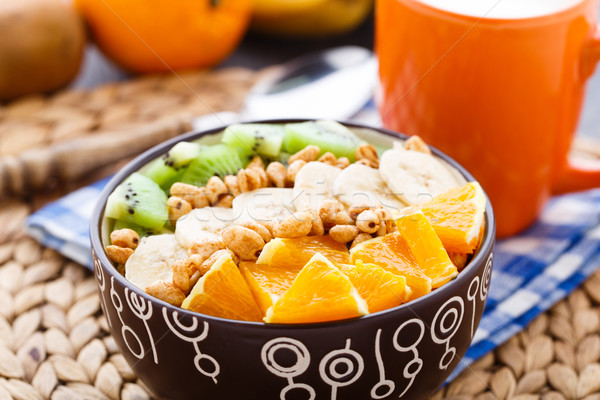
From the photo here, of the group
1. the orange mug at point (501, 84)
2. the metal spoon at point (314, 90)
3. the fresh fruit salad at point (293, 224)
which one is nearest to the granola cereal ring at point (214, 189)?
the fresh fruit salad at point (293, 224)

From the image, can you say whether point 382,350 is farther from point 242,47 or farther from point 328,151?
point 242,47

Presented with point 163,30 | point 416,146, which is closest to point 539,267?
point 416,146

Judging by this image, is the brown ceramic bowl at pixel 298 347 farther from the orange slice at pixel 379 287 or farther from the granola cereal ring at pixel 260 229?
the granola cereal ring at pixel 260 229

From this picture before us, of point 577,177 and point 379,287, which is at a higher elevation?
point 379,287

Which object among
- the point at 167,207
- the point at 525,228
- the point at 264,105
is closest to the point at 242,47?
the point at 264,105

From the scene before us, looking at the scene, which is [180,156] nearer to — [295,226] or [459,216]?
[295,226]
